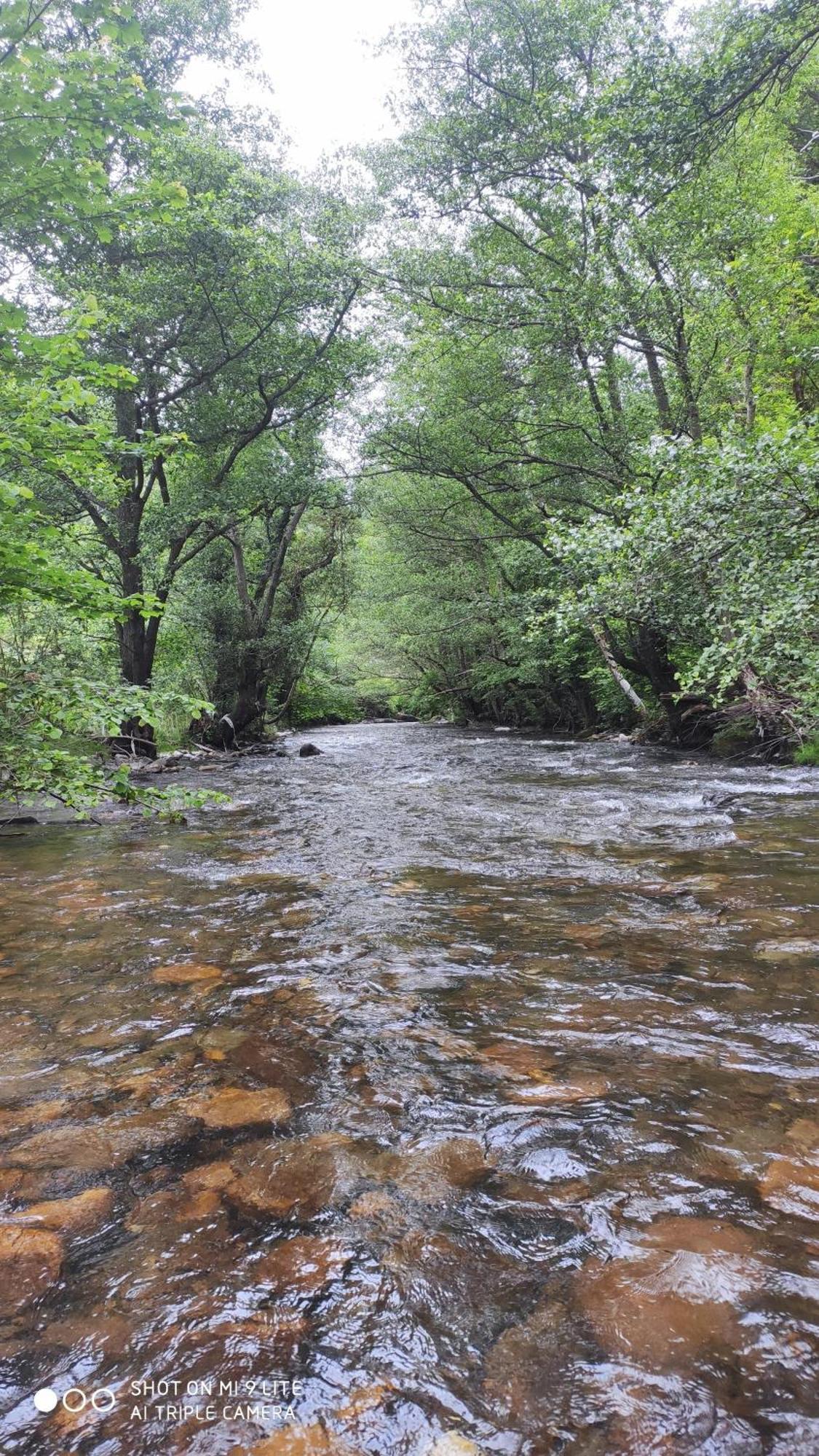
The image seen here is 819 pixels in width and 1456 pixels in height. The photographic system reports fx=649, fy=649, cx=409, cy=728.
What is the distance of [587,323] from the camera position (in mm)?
11656

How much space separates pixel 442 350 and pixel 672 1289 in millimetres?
16032

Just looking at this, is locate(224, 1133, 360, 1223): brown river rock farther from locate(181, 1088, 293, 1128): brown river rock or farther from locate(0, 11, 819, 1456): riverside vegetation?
locate(181, 1088, 293, 1128): brown river rock

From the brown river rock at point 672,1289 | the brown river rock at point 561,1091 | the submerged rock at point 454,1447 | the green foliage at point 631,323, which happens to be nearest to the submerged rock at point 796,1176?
the brown river rock at point 672,1289

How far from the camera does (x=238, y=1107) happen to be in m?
2.38

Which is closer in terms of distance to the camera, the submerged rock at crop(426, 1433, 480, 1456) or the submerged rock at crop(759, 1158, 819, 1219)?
the submerged rock at crop(426, 1433, 480, 1456)

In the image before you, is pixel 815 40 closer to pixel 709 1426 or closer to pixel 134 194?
pixel 134 194

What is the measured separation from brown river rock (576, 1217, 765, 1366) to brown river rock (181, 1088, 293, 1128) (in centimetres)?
117

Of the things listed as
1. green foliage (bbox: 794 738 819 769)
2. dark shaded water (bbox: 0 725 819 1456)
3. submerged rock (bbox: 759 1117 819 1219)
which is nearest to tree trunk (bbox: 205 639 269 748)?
green foliage (bbox: 794 738 819 769)

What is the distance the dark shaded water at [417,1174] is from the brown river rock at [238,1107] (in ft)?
0.05

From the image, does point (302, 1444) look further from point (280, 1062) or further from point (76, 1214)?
point (280, 1062)

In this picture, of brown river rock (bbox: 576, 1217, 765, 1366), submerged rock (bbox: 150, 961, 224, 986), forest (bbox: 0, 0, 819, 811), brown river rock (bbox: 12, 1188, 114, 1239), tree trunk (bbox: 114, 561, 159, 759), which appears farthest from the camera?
tree trunk (bbox: 114, 561, 159, 759)

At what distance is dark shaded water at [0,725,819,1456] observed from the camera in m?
1.34

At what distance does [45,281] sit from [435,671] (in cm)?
2600

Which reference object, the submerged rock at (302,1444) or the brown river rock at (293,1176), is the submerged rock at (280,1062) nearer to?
the brown river rock at (293,1176)
